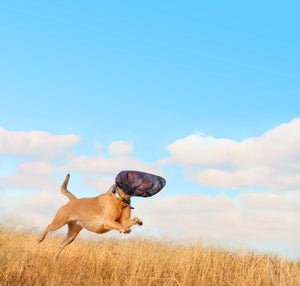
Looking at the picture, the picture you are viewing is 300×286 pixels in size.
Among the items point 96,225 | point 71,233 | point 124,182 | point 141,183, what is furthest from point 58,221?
point 141,183

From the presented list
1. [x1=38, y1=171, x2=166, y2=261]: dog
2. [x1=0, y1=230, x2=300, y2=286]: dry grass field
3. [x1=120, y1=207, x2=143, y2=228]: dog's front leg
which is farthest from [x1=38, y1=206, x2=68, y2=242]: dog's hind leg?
[x1=120, y1=207, x2=143, y2=228]: dog's front leg

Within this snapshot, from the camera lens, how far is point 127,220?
26.9 ft

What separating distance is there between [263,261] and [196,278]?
3526 mm

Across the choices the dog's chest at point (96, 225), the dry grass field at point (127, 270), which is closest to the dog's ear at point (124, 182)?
the dog's chest at point (96, 225)

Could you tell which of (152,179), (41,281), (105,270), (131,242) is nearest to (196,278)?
(105,270)

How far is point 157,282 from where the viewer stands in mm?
8180

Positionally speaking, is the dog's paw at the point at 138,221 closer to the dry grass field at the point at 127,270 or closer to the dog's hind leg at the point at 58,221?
the dry grass field at the point at 127,270

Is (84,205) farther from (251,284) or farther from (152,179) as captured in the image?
(251,284)

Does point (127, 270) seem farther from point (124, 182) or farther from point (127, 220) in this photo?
point (124, 182)

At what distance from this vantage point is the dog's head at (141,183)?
7703 millimetres

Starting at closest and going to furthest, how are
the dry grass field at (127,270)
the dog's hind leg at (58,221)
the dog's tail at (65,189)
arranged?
the dry grass field at (127,270)
the dog's hind leg at (58,221)
the dog's tail at (65,189)

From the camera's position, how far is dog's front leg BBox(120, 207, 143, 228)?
25.9 feet

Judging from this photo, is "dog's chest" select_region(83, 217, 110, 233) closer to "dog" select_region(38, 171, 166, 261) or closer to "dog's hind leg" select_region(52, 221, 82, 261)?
"dog" select_region(38, 171, 166, 261)

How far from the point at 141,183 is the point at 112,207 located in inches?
39.3
